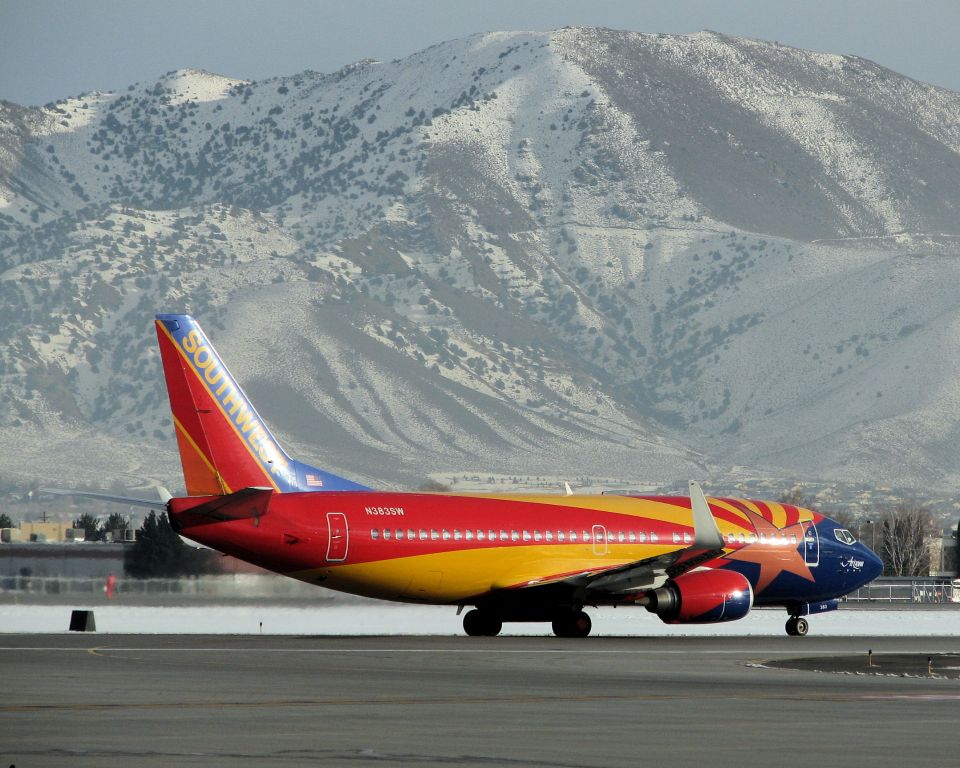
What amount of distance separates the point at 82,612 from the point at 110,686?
81.7ft

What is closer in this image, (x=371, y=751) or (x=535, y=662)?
(x=371, y=751)

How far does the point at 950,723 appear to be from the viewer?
30500 mm

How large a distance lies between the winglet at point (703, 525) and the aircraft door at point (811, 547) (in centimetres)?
750

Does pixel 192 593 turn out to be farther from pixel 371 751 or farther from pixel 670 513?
pixel 371 751

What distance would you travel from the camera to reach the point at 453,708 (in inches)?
1277

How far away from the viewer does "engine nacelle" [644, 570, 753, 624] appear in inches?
2207

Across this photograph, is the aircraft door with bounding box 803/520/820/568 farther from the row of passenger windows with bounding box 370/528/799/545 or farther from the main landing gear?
the main landing gear

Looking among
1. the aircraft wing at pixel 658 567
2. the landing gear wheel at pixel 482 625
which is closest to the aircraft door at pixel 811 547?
the aircraft wing at pixel 658 567

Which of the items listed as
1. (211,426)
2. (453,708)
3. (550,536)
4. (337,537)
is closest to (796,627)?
(550,536)

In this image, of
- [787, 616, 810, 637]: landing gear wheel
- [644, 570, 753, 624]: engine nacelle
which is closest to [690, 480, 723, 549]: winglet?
[644, 570, 753, 624]: engine nacelle

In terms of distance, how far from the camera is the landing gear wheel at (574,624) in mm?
57594

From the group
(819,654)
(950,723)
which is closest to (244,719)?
(950,723)

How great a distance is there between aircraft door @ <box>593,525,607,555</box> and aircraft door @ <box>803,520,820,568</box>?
7124 millimetres

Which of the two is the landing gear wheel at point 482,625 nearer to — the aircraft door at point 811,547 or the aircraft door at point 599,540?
the aircraft door at point 599,540
